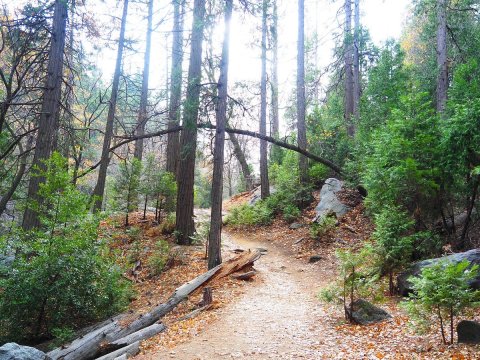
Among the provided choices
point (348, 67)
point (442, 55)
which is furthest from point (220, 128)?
point (348, 67)

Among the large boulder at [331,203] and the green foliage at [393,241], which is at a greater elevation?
the large boulder at [331,203]

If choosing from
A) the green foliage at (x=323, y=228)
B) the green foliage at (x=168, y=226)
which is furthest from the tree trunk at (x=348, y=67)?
the green foliage at (x=168, y=226)

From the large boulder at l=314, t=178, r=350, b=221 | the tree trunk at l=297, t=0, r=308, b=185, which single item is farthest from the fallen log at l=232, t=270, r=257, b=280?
the tree trunk at l=297, t=0, r=308, b=185

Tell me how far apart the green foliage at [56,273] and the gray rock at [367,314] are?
16.7ft

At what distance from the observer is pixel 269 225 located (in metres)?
15.3

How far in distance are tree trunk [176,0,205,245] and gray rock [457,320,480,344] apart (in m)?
7.19

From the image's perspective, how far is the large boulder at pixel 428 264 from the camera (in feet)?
19.8

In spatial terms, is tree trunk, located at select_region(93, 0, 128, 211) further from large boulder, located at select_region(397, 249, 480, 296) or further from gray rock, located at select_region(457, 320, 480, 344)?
gray rock, located at select_region(457, 320, 480, 344)

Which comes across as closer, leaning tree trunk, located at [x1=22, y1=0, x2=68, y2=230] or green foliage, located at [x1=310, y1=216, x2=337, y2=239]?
leaning tree trunk, located at [x1=22, y1=0, x2=68, y2=230]

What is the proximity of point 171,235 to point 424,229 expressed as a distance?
815 cm

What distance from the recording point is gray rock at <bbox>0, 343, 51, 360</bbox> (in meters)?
4.91

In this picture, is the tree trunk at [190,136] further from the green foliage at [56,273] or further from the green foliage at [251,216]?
the green foliage at [251,216]

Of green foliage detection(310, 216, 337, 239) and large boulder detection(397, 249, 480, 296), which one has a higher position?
green foliage detection(310, 216, 337, 239)

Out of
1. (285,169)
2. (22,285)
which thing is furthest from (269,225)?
(22,285)
